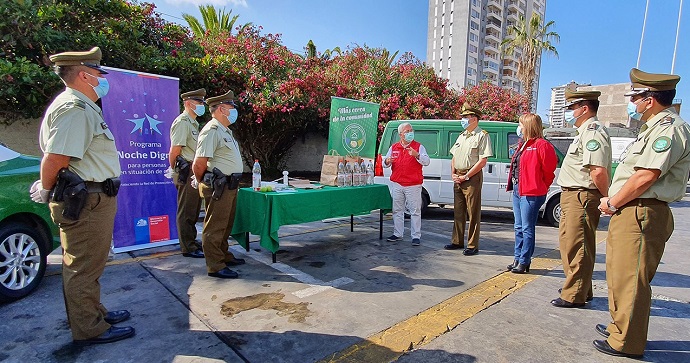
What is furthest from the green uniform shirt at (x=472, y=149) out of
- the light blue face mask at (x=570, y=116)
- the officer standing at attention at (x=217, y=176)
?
the officer standing at attention at (x=217, y=176)

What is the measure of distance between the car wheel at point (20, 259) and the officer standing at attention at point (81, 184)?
1.21 metres

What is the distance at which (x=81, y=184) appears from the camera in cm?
240

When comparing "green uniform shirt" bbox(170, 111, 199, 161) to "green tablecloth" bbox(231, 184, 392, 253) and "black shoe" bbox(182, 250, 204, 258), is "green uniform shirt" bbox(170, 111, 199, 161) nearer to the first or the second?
"green tablecloth" bbox(231, 184, 392, 253)

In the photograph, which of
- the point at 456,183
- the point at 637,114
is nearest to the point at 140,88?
the point at 456,183

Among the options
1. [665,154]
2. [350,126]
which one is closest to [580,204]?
[665,154]

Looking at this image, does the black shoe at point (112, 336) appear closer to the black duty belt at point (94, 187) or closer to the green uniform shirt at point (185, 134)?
the black duty belt at point (94, 187)

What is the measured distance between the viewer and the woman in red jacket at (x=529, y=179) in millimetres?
4027

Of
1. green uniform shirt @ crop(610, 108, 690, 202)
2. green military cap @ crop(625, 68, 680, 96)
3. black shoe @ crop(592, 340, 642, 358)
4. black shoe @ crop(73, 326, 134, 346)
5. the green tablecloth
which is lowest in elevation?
black shoe @ crop(73, 326, 134, 346)

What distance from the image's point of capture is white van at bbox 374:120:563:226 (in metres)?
7.23

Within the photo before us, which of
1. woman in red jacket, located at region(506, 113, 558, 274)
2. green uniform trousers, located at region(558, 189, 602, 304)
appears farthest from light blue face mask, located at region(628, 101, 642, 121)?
woman in red jacket, located at region(506, 113, 558, 274)

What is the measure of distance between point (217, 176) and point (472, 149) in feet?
11.1

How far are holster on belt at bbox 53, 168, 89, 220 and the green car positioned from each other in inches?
55.8

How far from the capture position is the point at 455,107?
44.2 ft

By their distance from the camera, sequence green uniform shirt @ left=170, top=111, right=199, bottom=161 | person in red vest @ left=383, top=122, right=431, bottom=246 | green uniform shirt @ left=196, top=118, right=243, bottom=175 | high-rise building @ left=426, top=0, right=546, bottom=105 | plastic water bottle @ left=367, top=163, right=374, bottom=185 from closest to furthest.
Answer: green uniform shirt @ left=196, top=118, right=243, bottom=175
green uniform shirt @ left=170, top=111, right=199, bottom=161
person in red vest @ left=383, top=122, right=431, bottom=246
plastic water bottle @ left=367, top=163, right=374, bottom=185
high-rise building @ left=426, top=0, right=546, bottom=105
